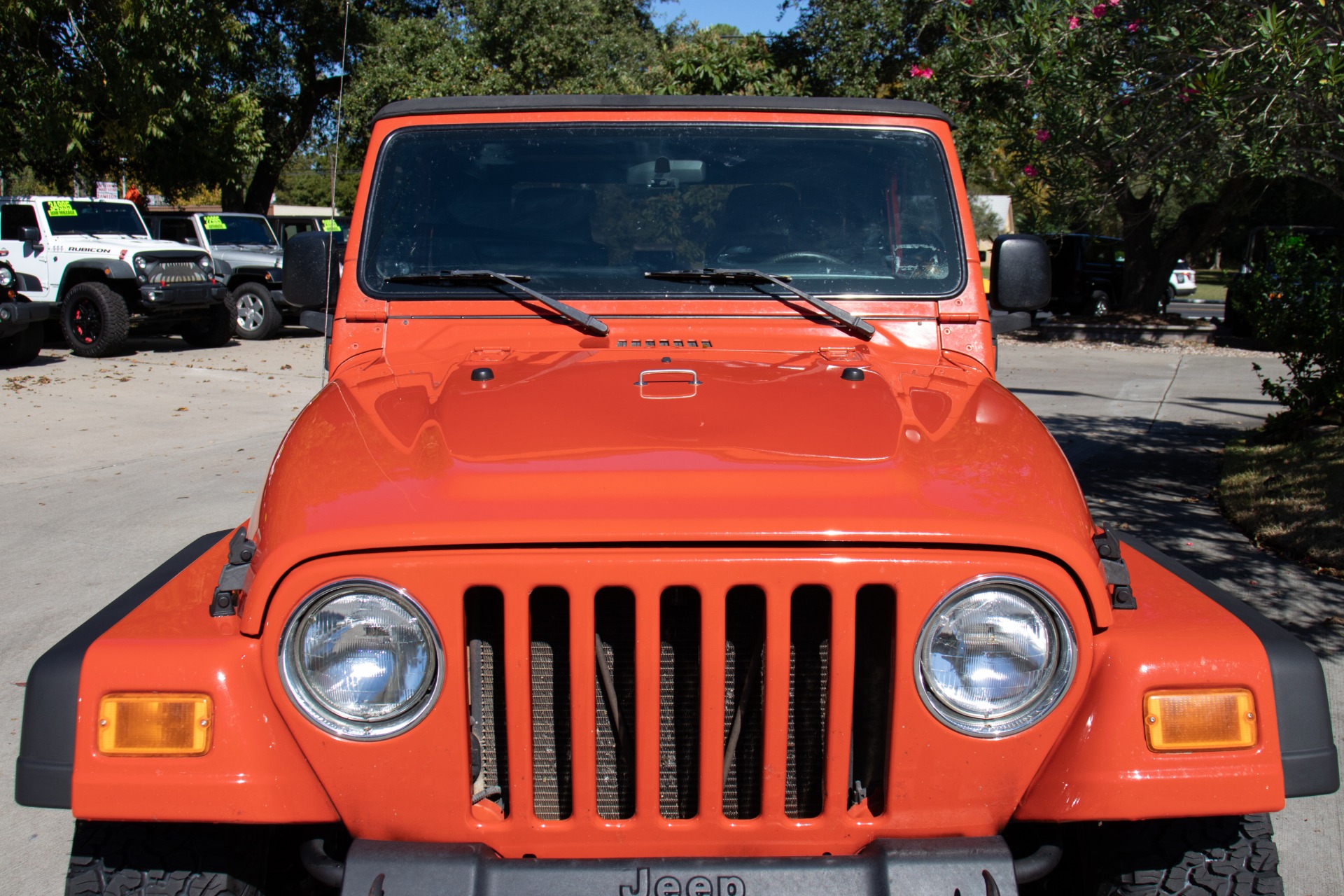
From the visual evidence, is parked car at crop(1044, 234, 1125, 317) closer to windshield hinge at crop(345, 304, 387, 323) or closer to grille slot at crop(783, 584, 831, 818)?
windshield hinge at crop(345, 304, 387, 323)

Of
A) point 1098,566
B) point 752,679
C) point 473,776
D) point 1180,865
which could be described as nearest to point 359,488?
point 473,776

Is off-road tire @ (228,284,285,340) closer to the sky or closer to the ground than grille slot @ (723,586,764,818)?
closer to the ground

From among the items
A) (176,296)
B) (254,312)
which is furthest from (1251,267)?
(254,312)

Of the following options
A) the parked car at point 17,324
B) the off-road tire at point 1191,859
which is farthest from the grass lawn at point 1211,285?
the off-road tire at point 1191,859

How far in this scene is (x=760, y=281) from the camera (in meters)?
2.92

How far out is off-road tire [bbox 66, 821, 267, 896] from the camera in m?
1.95

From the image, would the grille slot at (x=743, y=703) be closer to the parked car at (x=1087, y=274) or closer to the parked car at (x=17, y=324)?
the parked car at (x=17, y=324)

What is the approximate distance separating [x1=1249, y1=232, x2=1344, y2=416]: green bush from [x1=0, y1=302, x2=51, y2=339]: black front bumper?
478 inches

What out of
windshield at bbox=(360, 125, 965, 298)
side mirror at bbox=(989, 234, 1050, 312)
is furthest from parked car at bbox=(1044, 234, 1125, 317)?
windshield at bbox=(360, 125, 965, 298)

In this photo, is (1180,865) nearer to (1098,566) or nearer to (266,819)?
(1098,566)

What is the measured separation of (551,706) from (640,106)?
1859mm

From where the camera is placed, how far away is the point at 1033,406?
35.3ft

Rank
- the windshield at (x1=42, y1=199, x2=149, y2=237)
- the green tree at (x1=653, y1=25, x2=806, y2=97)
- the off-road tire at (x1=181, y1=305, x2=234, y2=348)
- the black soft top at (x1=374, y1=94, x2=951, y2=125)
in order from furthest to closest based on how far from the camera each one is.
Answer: the off-road tire at (x1=181, y1=305, x2=234, y2=348)
the windshield at (x1=42, y1=199, x2=149, y2=237)
the green tree at (x1=653, y1=25, x2=806, y2=97)
the black soft top at (x1=374, y1=94, x2=951, y2=125)

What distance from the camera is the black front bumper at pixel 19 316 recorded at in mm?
12039
